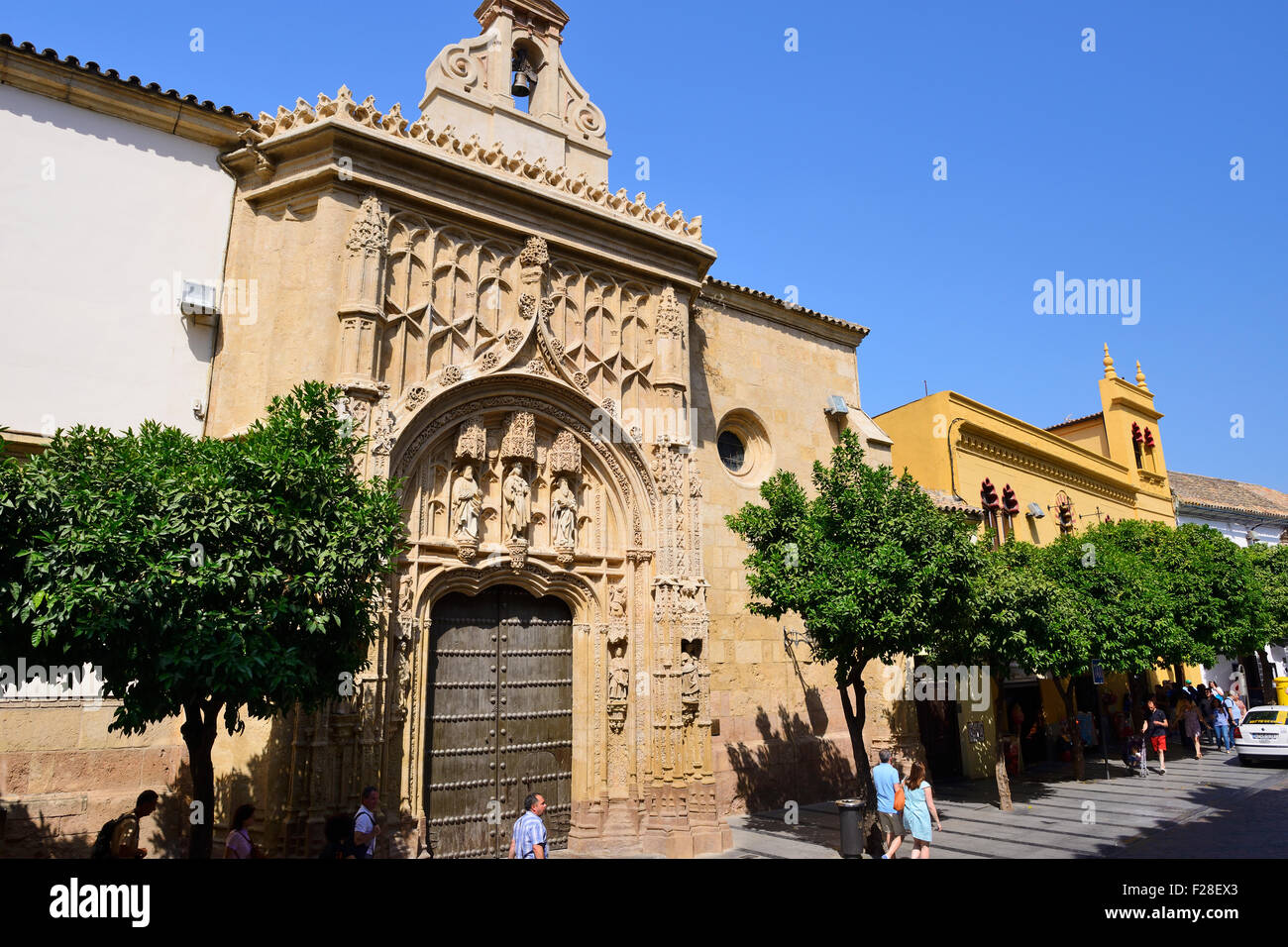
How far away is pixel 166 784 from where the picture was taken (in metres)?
9.52

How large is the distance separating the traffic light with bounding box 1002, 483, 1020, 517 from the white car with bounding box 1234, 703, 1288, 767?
302 inches

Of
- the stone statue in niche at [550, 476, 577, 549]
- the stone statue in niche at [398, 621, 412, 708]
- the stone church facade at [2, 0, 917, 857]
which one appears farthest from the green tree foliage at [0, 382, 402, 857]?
the stone statue in niche at [550, 476, 577, 549]

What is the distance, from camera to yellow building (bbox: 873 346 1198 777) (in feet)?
64.5

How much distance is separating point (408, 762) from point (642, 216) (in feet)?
30.0

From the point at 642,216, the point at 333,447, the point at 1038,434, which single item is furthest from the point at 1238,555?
the point at 333,447

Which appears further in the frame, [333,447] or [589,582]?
[589,582]

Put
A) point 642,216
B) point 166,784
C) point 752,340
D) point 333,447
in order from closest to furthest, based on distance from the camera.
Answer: point 333,447
point 166,784
point 642,216
point 752,340

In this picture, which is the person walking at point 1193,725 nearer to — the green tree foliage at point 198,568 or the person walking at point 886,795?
the person walking at point 886,795

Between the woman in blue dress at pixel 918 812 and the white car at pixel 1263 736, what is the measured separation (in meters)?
16.8

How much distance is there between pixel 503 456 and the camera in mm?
11688
